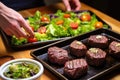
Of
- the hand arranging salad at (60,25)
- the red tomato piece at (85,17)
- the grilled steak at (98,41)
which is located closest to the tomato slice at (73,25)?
the hand arranging salad at (60,25)

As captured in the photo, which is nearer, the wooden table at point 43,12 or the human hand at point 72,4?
the wooden table at point 43,12

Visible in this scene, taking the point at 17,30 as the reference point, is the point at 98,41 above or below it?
below

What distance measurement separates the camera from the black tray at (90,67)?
1268 mm

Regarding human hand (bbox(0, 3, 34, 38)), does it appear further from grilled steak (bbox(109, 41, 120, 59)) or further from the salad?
grilled steak (bbox(109, 41, 120, 59))

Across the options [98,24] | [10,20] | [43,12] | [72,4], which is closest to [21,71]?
[10,20]

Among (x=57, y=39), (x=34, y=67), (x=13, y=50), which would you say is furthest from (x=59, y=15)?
(x=34, y=67)

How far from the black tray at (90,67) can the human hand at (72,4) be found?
A: 0.51 meters

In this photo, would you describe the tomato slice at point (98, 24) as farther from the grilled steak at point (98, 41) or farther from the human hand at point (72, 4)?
the human hand at point (72, 4)

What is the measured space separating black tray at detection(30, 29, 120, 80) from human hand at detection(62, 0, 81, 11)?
0.51 metres

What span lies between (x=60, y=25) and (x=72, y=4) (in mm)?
442

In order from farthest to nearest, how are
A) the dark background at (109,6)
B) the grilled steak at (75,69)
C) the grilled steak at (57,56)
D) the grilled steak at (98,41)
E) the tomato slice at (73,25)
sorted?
the dark background at (109,6), the tomato slice at (73,25), the grilled steak at (98,41), the grilled steak at (57,56), the grilled steak at (75,69)

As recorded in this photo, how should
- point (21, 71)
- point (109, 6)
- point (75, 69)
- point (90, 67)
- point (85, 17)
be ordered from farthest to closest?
point (109, 6), point (85, 17), point (90, 67), point (75, 69), point (21, 71)

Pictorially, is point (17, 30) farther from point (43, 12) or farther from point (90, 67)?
point (43, 12)

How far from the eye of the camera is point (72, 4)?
7.25 ft
